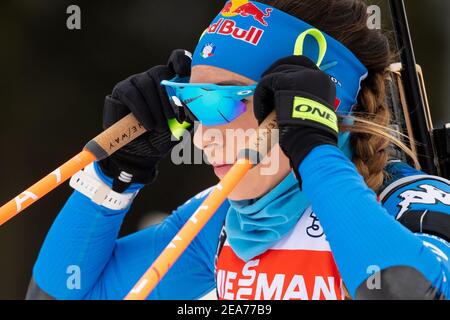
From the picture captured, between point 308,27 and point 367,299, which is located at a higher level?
point 308,27

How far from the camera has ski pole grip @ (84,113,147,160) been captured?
163cm

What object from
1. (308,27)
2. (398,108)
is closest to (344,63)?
(308,27)

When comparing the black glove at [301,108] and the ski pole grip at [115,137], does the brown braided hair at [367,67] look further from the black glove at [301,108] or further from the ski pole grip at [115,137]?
the ski pole grip at [115,137]

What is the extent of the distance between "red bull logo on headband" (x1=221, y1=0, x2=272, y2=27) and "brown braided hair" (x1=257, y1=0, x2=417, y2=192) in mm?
41

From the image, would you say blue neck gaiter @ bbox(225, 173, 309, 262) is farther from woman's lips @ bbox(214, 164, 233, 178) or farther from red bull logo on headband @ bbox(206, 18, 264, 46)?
red bull logo on headband @ bbox(206, 18, 264, 46)

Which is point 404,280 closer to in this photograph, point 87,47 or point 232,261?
point 232,261

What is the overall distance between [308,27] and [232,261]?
1.75ft

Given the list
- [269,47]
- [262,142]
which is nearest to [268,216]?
[262,142]

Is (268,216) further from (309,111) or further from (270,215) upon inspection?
(309,111)

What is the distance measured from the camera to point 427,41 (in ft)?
11.1

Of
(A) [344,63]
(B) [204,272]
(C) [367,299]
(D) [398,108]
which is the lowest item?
(B) [204,272]

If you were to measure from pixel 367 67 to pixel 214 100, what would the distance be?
39 cm

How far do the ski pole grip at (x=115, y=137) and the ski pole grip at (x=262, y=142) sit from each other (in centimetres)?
39

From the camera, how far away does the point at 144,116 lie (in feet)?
5.73
